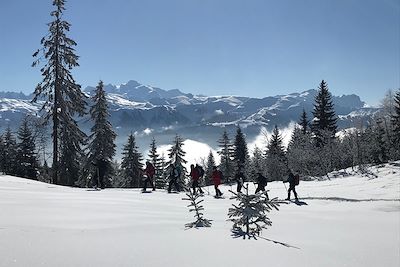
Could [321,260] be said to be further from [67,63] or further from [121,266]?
[67,63]

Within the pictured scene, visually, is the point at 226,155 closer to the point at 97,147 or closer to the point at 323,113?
the point at 323,113

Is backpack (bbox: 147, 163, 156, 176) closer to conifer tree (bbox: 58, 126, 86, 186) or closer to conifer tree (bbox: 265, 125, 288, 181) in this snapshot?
conifer tree (bbox: 58, 126, 86, 186)

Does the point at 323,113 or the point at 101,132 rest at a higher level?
the point at 323,113

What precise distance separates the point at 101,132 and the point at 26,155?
17931 mm

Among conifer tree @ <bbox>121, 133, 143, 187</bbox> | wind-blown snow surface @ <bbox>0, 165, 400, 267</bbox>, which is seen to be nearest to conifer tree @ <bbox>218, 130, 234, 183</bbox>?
conifer tree @ <bbox>121, 133, 143, 187</bbox>

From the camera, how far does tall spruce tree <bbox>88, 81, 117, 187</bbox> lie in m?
37.4

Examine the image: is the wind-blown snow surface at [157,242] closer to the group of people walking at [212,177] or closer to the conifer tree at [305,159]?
the group of people walking at [212,177]

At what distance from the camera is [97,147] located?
3741 cm

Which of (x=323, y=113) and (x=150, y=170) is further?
(x=323, y=113)

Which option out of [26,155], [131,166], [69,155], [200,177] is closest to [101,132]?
[69,155]

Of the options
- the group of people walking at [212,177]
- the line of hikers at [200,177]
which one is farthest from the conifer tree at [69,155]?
the group of people walking at [212,177]

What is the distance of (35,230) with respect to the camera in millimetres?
5434

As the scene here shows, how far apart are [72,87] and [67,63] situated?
1.85 metres

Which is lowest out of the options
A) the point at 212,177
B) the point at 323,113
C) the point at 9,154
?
the point at 212,177
